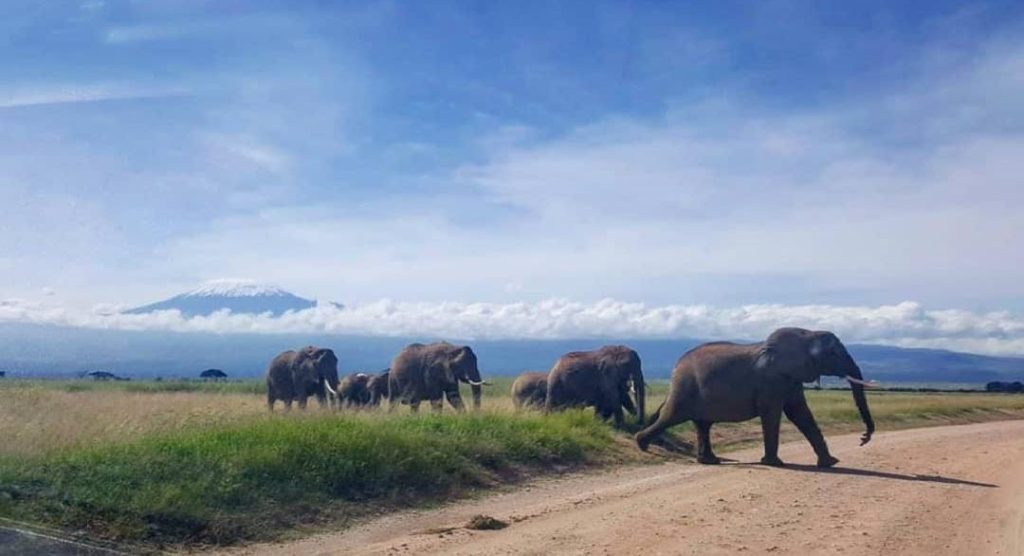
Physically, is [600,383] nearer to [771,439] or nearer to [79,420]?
[771,439]

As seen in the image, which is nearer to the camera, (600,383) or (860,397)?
(860,397)

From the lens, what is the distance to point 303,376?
30688 mm

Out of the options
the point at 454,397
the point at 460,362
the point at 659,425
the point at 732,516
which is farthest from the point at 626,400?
the point at 732,516

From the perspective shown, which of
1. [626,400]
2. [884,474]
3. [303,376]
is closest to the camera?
[884,474]

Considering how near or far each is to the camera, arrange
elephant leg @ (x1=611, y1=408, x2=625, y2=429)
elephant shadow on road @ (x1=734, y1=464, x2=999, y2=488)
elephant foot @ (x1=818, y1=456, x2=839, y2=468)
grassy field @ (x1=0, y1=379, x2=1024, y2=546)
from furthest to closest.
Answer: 1. elephant leg @ (x1=611, y1=408, x2=625, y2=429)
2. elephant foot @ (x1=818, y1=456, x2=839, y2=468)
3. elephant shadow on road @ (x1=734, y1=464, x2=999, y2=488)
4. grassy field @ (x1=0, y1=379, x2=1024, y2=546)

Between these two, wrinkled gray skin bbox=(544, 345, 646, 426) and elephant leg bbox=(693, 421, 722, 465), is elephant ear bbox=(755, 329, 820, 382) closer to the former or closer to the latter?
elephant leg bbox=(693, 421, 722, 465)

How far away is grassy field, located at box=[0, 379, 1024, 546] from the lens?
12.1m

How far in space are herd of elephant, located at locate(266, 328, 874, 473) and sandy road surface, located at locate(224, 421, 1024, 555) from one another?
153 cm

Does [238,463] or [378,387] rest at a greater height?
[378,387]

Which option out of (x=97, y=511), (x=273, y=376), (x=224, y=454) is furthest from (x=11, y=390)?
(x=97, y=511)

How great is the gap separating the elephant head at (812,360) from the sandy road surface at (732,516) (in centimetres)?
178

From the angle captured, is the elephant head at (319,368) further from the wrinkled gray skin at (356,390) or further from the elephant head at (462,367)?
the elephant head at (462,367)

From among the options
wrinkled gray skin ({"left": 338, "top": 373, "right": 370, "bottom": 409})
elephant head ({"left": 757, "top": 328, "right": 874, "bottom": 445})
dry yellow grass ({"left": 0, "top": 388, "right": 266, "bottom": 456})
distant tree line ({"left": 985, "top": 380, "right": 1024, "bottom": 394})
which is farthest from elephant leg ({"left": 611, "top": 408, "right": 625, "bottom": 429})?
distant tree line ({"left": 985, "top": 380, "right": 1024, "bottom": 394})

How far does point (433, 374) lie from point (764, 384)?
35.3 ft
